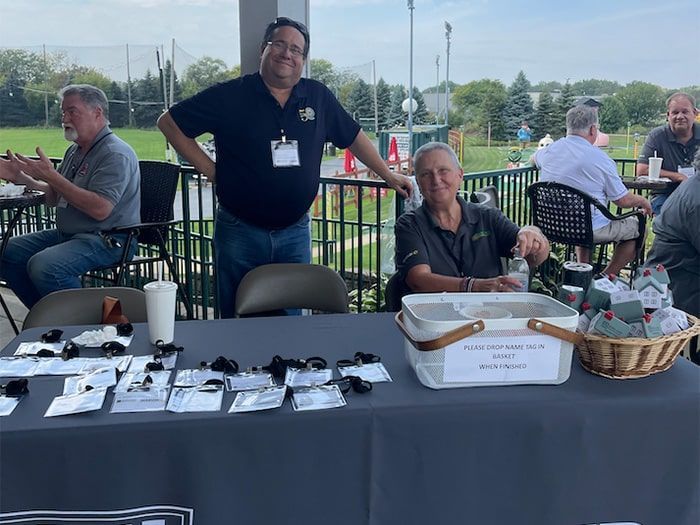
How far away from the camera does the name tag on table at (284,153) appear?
2.70 meters

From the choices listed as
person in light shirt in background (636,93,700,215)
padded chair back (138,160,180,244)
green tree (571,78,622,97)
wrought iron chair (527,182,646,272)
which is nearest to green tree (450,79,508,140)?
green tree (571,78,622,97)

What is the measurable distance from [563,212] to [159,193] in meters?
2.63

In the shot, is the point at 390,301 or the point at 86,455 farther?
the point at 390,301

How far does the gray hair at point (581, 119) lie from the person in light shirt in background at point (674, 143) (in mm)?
1042

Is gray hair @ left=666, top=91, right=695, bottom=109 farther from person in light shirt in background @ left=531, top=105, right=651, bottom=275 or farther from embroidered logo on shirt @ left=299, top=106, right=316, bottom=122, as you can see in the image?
embroidered logo on shirt @ left=299, top=106, right=316, bottom=122

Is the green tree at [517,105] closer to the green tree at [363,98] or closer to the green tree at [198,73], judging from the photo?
the green tree at [363,98]

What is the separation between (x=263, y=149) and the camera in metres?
2.69

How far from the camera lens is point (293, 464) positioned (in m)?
1.16

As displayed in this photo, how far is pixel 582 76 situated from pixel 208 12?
14.6 ft

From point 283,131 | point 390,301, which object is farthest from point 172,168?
point 390,301

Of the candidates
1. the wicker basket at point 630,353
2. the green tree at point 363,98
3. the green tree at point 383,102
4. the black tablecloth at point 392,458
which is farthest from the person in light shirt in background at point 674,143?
the black tablecloth at point 392,458

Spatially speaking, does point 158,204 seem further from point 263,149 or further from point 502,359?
point 502,359

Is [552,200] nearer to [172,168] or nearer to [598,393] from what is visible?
[172,168]

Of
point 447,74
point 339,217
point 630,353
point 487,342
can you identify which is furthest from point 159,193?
point 447,74
